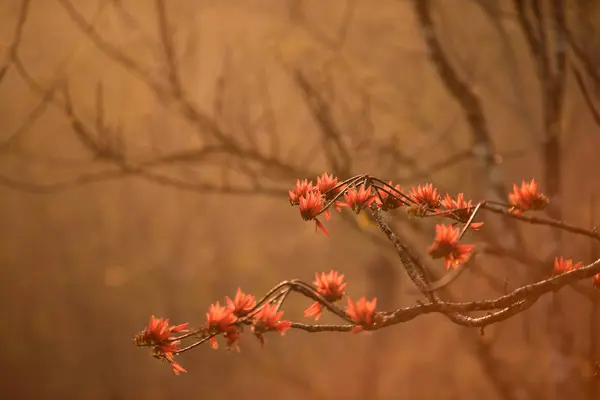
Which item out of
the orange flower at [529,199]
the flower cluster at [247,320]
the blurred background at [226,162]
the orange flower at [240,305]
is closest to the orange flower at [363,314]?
the flower cluster at [247,320]

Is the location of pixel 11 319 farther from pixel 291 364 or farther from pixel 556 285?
pixel 556 285

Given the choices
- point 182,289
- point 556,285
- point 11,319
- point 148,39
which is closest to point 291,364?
point 182,289

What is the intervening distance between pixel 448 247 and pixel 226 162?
135cm

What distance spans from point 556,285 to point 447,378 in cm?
122

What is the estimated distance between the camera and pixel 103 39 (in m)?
1.91

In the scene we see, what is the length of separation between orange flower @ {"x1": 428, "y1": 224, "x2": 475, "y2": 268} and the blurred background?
Result: 1.13 meters

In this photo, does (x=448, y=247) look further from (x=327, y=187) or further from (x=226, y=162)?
(x=226, y=162)

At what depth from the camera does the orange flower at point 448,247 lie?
62 centimetres

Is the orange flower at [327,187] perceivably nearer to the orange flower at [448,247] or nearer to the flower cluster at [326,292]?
the flower cluster at [326,292]

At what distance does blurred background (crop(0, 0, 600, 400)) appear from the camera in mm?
1802

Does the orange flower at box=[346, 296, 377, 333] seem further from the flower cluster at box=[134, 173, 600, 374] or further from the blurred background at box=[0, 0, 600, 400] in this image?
the blurred background at box=[0, 0, 600, 400]

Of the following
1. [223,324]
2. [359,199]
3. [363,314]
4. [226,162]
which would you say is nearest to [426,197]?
[359,199]

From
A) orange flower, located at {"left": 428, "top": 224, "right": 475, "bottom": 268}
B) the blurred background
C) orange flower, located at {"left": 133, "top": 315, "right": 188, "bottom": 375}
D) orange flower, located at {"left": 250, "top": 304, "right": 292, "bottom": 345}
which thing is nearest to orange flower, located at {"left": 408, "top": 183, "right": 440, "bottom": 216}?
orange flower, located at {"left": 428, "top": 224, "right": 475, "bottom": 268}

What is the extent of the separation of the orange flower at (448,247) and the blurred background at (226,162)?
44.7 inches
